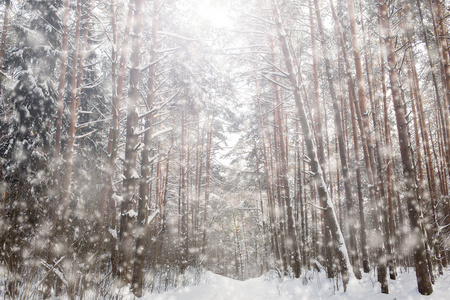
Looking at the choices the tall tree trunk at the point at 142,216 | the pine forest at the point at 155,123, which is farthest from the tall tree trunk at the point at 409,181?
the tall tree trunk at the point at 142,216

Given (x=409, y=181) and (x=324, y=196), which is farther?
(x=324, y=196)

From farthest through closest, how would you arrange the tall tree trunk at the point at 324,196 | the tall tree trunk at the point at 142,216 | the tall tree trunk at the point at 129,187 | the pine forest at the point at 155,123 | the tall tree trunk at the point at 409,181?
the tall tree trunk at the point at 142,216
the tall tree trunk at the point at 324,196
the tall tree trunk at the point at 129,187
the tall tree trunk at the point at 409,181
the pine forest at the point at 155,123

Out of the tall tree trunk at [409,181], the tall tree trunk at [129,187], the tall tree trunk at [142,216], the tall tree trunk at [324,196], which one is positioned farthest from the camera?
the tall tree trunk at [142,216]

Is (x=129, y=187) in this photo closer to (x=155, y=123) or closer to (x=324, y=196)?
(x=155, y=123)

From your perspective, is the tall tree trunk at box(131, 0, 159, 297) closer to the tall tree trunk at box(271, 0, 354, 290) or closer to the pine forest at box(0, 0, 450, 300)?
the pine forest at box(0, 0, 450, 300)

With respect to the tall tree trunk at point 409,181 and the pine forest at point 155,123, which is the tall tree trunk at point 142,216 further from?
the tall tree trunk at point 409,181

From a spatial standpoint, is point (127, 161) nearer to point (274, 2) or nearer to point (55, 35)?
point (274, 2)

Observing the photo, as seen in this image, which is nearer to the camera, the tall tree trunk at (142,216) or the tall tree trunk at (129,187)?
the tall tree trunk at (129,187)

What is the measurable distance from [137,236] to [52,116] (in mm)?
5371

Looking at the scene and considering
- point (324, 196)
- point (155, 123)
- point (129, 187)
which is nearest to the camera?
point (129, 187)

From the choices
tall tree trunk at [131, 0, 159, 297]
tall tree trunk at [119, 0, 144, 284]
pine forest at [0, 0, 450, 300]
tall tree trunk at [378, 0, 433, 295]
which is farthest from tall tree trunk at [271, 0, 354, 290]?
tall tree trunk at [119, 0, 144, 284]

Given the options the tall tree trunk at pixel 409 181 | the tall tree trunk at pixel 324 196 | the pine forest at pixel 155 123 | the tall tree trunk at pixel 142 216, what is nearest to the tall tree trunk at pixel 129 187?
the pine forest at pixel 155 123

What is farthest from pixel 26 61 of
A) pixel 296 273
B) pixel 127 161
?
pixel 296 273

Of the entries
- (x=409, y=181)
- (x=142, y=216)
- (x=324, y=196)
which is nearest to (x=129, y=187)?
(x=142, y=216)
